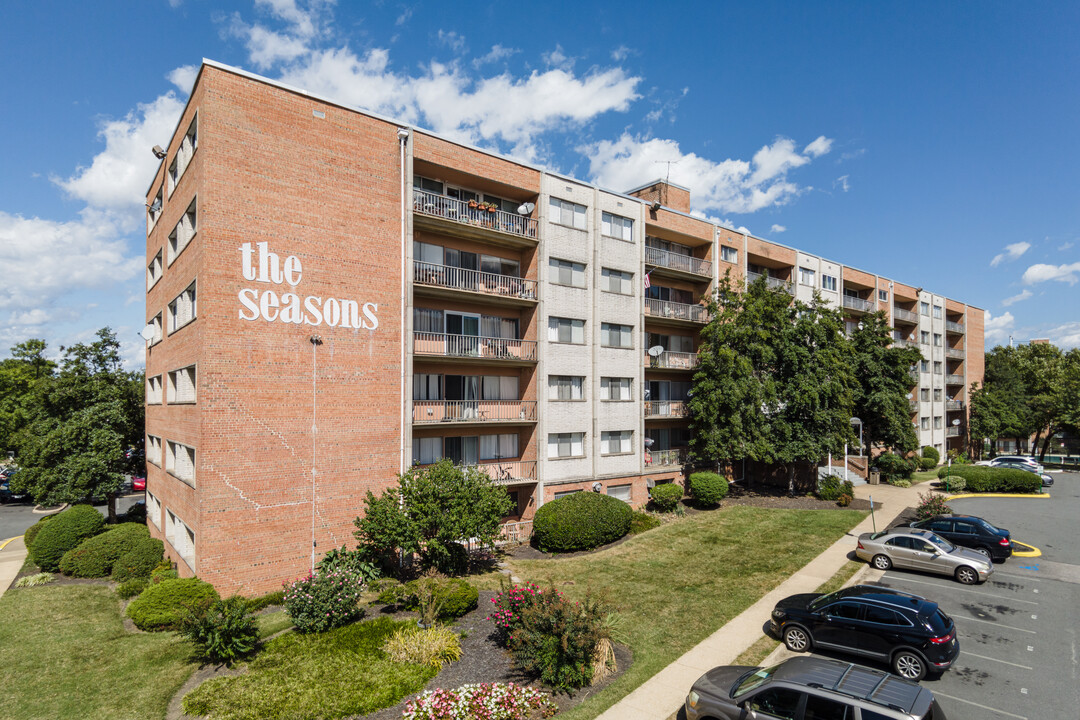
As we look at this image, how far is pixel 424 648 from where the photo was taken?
13305 millimetres

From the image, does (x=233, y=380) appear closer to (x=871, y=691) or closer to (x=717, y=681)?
(x=717, y=681)

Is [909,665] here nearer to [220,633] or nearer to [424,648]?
[424,648]

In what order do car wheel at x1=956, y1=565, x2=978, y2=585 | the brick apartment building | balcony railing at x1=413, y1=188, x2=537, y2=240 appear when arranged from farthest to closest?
balcony railing at x1=413, y1=188, x2=537, y2=240
the brick apartment building
car wheel at x1=956, y1=565, x2=978, y2=585

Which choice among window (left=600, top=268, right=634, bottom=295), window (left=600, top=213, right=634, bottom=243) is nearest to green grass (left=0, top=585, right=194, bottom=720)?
window (left=600, top=268, right=634, bottom=295)

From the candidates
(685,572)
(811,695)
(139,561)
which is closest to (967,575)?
(685,572)

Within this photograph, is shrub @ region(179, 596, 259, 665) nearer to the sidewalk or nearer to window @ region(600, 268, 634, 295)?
the sidewalk

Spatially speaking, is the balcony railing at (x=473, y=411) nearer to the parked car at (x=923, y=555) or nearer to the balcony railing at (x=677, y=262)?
the balcony railing at (x=677, y=262)

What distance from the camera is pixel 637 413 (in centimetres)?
3058

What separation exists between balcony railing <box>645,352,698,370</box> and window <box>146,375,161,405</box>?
2576 centimetres

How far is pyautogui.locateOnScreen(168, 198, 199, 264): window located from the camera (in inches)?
825

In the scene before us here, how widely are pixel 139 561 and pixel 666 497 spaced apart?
24712mm

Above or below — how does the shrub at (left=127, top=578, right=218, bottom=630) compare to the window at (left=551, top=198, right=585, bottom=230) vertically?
below

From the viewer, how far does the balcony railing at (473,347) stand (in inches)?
937

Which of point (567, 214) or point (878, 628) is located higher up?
point (567, 214)
